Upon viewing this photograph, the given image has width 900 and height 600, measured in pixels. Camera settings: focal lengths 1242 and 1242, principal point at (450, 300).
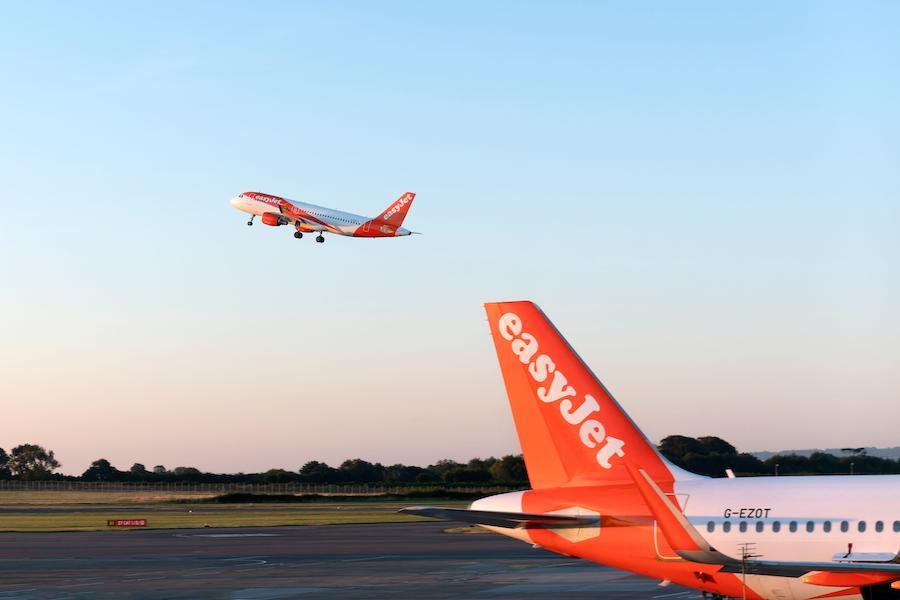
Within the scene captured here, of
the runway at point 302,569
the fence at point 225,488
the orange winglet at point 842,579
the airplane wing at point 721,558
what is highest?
the fence at point 225,488

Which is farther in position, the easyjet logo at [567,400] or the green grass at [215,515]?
the green grass at [215,515]

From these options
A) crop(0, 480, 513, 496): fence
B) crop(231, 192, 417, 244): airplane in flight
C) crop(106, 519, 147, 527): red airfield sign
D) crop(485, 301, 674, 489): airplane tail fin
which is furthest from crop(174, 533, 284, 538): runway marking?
crop(0, 480, 513, 496): fence

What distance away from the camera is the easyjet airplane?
22.7 metres

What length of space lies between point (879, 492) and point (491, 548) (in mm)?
37861

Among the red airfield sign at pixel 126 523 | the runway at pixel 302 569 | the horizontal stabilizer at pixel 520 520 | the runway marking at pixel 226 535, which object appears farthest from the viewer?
the red airfield sign at pixel 126 523

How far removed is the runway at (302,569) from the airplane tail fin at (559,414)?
1117cm

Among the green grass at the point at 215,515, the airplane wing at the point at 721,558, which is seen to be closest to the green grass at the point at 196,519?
the green grass at the point at 215,515

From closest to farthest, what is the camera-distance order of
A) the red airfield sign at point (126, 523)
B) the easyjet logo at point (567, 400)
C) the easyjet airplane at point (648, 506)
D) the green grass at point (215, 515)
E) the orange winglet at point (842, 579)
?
1. the orange winglet at point (842, 579)
2. the easyjet airplane at point (648, 506)
3. the easyjet logo at point (567, 400)
4. the red airfield sign at point (126, 523)
5. the green grass at point (215, 515)

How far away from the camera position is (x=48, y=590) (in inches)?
1635

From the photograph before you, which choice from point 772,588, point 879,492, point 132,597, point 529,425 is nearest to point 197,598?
point 132,597

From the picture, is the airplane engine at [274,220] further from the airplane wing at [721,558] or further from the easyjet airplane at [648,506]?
the airplane wing at [721,558]

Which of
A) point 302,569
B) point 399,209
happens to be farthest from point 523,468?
point 302,569

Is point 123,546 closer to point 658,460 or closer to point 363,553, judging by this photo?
point 363,553

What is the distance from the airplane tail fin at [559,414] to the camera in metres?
26.6
